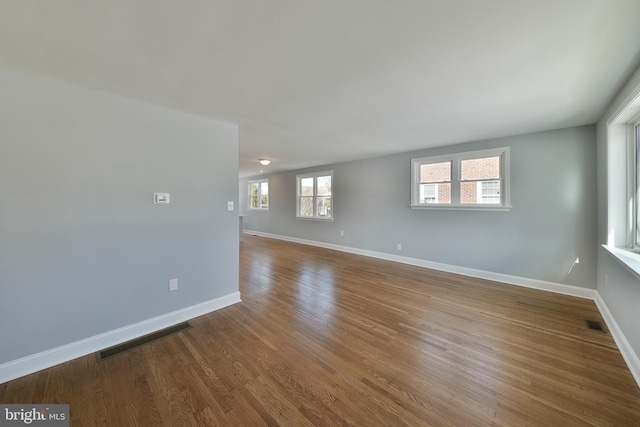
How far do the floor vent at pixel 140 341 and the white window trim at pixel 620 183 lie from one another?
4.38m

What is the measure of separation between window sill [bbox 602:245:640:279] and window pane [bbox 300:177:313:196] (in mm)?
5944

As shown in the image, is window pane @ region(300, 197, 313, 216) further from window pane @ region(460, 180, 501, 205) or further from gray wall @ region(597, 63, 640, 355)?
gray wall @ region(597, 63, 640, 355)

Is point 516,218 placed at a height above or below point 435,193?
below

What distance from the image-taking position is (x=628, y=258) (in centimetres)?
216

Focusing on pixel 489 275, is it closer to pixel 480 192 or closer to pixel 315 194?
pixel 480 192

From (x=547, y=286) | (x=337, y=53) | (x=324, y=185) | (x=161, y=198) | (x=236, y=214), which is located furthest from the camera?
(x=324, y=185)

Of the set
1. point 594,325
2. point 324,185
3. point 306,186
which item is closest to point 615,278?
point 594,325

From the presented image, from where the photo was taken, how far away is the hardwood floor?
1521 millimetres

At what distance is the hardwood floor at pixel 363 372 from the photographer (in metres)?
1.52

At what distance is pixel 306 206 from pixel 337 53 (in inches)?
232

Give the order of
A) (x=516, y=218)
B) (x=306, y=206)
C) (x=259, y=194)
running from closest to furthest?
(x=516, y=218) < (x=306, y=206) < (x=259, y=194)

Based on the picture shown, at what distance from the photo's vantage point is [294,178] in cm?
770

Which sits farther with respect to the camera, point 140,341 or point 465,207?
point 465,207

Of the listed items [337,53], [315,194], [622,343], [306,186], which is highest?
[337,53]
